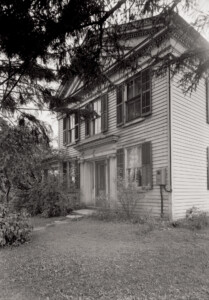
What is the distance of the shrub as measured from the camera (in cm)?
728

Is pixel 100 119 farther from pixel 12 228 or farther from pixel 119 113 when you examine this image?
pixel 12 228

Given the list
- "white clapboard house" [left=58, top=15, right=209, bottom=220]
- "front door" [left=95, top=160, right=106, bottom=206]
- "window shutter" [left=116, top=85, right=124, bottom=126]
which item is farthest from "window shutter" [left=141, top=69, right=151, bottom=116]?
"front door" [left=95, top=160, right=106, bottom=206]

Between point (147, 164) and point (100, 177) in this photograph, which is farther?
point (100, 177)

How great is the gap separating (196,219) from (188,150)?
2.27 metres

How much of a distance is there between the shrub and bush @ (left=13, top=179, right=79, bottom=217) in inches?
194

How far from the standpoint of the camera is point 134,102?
31.6ft

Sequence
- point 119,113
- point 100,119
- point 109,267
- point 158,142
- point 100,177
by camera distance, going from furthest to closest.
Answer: point 100,119
point 100,177
point 119,113
point 158,142
point 109,267

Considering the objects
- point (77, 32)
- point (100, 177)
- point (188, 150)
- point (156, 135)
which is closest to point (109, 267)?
point (77, 32)

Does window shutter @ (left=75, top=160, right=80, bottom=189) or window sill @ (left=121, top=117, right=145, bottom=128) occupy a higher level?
window sill @ (left=121, top=117, right=145, bottom=128)

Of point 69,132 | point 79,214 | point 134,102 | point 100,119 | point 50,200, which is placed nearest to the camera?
point 134,102

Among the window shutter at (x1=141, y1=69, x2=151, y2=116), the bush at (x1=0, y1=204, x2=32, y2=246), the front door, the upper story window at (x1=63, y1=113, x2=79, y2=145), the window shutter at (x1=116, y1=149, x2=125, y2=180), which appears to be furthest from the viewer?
the upper story window at (x1=63, y1=113, x2=79, y2=145)

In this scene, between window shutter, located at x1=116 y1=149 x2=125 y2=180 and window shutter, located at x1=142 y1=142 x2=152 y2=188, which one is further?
window shutter, located at x1=116 y1=149 x2=125 y2=180

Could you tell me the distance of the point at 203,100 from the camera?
9.66 meters

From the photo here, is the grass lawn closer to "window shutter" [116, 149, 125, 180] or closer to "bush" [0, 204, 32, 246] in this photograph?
"bush" [0, 204, 32, 246]
